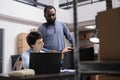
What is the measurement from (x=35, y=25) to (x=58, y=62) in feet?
17.3

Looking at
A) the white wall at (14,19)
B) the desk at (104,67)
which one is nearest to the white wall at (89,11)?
the white wall at (14,19)

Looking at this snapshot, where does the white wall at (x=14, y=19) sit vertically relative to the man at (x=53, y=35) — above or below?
above

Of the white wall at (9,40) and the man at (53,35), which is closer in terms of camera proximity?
the man at (53,35)

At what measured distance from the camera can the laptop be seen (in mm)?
1593

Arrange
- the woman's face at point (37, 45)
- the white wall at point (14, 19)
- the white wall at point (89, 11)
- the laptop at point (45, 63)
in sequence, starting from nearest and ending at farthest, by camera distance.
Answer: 1. the laptop at point (45, 63)
2. the woman's face at point (37, 45)
3. the white wall at point (14, 19)
4. the white wall at point (89, 11)

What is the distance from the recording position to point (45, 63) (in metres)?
1.63

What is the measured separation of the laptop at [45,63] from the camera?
159 cm

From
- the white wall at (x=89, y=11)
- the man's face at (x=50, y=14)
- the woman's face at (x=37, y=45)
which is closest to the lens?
the woman's face at (x=37, y=45)

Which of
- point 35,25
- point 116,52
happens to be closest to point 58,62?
point 116,52

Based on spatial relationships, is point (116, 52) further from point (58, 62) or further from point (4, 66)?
point (4, 66)

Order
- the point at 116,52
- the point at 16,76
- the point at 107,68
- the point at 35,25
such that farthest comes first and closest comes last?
the point at 35,25 < the point at 16,76 < the point at 116,52 < the point at 107,68

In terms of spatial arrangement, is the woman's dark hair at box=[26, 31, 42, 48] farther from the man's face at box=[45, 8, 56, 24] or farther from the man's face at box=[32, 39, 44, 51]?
the man's face at box=[45, 8, 56, 24]

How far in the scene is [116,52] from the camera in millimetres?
1171

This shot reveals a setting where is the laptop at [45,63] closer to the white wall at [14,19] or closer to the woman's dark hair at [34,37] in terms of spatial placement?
the woman's dark hair at [34,37]
